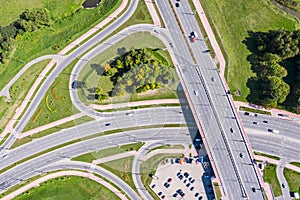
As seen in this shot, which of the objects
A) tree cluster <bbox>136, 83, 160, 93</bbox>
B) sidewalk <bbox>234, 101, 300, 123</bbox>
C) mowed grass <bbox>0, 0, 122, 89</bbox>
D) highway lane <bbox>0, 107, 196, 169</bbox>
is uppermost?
mowed grass <bbox>0, 0, 122, 89</bbox>

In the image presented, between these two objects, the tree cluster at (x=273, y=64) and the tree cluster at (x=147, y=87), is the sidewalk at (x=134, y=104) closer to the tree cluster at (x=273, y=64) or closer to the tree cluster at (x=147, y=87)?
the tree cluster at (x=147, y=87)

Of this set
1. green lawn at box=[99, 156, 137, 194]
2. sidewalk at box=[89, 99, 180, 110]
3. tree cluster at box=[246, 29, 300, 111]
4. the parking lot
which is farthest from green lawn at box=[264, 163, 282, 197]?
green lawn at box=[99, 156, 137, 194]

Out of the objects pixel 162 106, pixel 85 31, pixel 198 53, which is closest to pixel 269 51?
pixel 198 53

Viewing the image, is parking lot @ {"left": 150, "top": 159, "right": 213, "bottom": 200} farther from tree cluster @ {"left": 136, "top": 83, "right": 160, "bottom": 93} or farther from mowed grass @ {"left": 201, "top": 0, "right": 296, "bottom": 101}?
mowed grass @ {"left": 201, "top": 0, "right": 296, "bottom": 101}

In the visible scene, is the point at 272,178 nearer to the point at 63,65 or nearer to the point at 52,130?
the point at 52,130

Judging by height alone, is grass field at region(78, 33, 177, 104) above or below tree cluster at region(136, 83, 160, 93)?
above

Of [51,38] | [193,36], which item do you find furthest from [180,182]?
[51,38]
